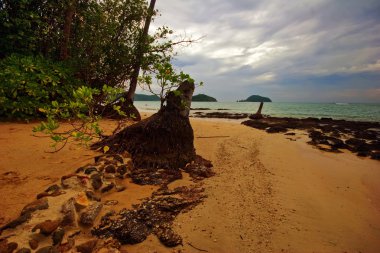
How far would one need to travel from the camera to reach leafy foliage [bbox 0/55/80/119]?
285 inches

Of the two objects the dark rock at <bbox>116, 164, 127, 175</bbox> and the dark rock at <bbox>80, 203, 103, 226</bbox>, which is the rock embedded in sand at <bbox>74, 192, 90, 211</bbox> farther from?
the dark rock at <bbox>116, 164, 127, 175</bbox>

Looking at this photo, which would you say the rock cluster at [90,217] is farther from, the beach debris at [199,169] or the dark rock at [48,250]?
the beach debris at [199,169]

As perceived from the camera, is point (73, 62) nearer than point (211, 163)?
No

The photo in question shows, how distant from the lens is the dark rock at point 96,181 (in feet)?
11.2

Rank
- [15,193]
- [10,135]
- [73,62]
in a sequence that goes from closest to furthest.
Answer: [15,193] → [10,135] → [73,62]

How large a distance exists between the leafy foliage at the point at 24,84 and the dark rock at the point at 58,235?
5574 mm

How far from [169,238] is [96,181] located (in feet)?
4.97

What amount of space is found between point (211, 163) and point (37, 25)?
31.6ft

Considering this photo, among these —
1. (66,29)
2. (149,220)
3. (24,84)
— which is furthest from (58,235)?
(66,29)

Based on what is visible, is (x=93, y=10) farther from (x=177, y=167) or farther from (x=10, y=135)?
(x=177, y=167)

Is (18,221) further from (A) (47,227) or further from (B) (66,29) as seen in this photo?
(B) (66,29)

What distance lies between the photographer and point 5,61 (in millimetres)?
7594

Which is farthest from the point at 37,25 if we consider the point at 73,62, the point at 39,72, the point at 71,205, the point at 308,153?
the point at 308,153

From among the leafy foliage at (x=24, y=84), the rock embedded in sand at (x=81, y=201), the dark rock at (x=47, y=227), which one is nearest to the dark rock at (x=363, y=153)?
the rock embedded in sand at (x=81, y=201)
